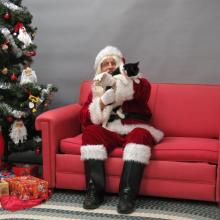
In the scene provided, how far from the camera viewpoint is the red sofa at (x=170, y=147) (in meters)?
2.49

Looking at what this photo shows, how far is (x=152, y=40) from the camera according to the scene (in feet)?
11.3

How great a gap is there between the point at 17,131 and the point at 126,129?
89 centimetres

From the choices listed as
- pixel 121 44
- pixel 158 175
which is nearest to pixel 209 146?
pixel 158 175

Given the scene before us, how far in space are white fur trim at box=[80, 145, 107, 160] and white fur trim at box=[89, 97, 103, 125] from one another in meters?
0.27

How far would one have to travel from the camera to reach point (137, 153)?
248 cm

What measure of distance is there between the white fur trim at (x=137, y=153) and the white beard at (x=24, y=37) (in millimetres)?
1174

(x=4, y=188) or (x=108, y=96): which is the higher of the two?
(x=108, y=96)

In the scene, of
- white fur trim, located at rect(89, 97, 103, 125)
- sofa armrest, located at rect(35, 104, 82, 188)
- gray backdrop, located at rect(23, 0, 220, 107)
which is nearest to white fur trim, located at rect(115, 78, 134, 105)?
white fur trim, located at rect(89, 97, 103, 125)

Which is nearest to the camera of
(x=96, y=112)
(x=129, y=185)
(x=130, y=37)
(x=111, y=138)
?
(x=129, y=185)

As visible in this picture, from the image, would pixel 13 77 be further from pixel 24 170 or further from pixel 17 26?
pixel 24 170

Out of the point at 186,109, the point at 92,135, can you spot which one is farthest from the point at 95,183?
the point at 186,109

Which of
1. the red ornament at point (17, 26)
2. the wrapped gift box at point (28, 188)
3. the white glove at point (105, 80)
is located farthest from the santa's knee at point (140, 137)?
→ the red ornament at point (17, 26)

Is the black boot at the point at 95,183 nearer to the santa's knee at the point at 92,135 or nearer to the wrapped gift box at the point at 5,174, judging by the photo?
the santa's knee at the point at 92,135

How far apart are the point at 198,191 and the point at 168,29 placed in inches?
59.7
